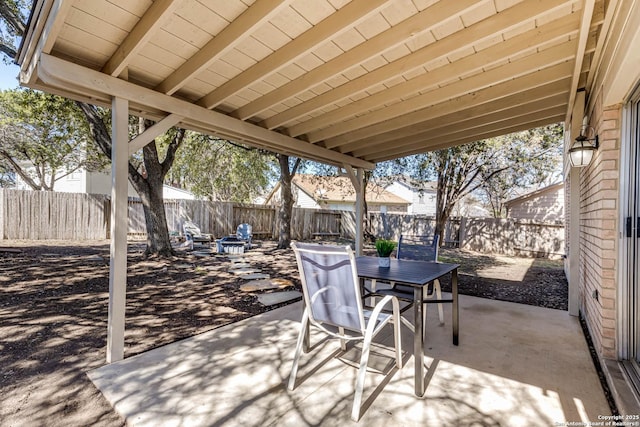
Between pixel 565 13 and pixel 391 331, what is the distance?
9.89 ft

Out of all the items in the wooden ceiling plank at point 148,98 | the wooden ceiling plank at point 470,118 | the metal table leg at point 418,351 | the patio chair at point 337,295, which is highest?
the wooden ceiling plank at point 470,118

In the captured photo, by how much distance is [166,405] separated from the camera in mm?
1992

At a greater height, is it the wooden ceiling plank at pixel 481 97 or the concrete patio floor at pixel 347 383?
the wooden ceiling plank at pixel 481 97

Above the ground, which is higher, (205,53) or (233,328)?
(205,53)

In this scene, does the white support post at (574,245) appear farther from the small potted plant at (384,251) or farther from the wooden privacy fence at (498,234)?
the wooden privacy fence at (498,234)

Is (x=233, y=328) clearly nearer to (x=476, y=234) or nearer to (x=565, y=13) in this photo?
(x=565, y=13)

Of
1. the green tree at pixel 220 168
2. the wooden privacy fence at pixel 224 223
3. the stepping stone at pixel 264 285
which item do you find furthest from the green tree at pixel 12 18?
the stepping stone at pixel 264 285

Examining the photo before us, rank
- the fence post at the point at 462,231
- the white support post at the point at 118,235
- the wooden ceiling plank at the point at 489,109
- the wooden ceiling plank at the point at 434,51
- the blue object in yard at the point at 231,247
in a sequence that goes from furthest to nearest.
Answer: the fence post at the point at 462,231 < the blue object in yard at the point at 231,247 < the wooden ceiling plank at the point at 489,109 < the white support post at the point at 118,235 < the wooden ceiling plank at the point at 434,51

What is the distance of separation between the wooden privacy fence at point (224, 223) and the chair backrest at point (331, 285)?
1023cm

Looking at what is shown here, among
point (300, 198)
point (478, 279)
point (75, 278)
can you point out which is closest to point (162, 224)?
point (75, 278)

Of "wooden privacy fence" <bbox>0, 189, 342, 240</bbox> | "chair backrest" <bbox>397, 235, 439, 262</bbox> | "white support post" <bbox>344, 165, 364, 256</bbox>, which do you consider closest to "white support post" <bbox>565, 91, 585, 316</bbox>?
"chair backrest" <bbox>397, 235, 439, 262</bbox>

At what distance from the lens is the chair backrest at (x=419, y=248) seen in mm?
3892

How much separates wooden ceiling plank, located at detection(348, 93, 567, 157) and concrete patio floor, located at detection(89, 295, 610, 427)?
2.50 metres

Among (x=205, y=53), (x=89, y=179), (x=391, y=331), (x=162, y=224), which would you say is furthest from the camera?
(x=89, y=179)
